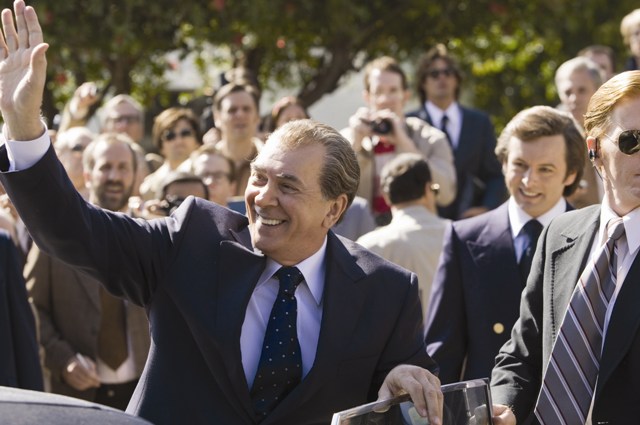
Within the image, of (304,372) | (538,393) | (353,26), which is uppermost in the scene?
(353,26)

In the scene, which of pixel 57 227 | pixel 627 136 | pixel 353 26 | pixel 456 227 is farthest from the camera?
pixel 353 26

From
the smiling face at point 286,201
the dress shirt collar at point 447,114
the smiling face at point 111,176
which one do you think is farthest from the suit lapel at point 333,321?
the dress shirt collar at point 447,114

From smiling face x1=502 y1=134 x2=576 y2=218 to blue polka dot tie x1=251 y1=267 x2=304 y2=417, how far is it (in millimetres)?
2078

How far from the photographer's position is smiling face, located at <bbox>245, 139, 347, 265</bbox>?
414cm

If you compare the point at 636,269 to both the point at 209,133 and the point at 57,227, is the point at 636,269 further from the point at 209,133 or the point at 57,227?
the point at 209,133

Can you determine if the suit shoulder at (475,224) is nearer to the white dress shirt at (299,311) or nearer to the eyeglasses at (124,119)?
the white dress shirt at (299,311)

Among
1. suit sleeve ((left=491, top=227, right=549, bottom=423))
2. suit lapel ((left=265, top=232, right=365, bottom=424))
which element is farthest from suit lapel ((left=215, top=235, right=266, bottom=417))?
suit sleeve ((left=491, top=227, right=549, bottom=423))

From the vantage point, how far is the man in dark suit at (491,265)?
5.63 metres

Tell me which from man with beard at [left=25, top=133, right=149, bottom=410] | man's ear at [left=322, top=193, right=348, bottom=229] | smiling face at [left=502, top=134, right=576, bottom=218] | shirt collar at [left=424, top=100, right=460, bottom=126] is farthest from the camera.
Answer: shirt collar at [left=424, top=100, right=460, bottom=126]

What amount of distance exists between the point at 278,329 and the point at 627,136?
1.24 meters

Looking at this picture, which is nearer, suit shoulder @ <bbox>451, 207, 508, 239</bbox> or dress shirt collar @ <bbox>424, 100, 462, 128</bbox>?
suit shoulder @ <bbox>451, 207, 508, 239</bbox>

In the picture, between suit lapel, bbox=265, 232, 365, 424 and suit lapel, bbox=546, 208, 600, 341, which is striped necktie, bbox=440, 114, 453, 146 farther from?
suit lapel, bbox=265, 232, 365, 424

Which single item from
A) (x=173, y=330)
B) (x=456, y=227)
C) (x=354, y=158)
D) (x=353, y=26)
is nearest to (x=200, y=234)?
(x=173, y=330)

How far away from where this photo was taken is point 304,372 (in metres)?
4.07
